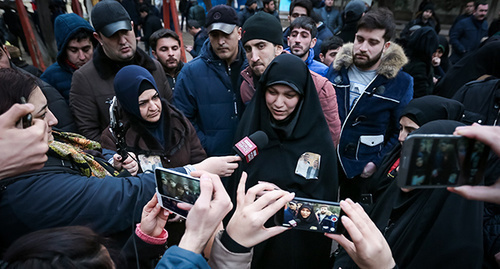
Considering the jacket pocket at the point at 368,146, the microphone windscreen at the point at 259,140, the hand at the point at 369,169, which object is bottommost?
the hand at the point at 369,169

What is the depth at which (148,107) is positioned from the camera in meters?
2.25

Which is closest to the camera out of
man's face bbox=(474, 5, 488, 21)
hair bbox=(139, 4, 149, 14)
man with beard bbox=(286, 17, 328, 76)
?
man with beard bbox=(286, 17, 328, 76)

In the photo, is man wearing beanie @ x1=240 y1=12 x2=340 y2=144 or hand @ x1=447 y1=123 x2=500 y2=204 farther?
man wearing beanie @ x1=240 y1=12 x2=340 y2=144

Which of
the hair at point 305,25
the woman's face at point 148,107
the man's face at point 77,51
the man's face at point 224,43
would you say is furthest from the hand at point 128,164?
the hair at point 305,25

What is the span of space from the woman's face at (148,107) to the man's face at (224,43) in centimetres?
107

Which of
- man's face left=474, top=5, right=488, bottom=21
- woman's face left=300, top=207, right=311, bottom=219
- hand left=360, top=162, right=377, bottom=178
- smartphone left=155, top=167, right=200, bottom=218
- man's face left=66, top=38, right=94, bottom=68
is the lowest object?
hand left=360, top=162, right=377, bottom=178

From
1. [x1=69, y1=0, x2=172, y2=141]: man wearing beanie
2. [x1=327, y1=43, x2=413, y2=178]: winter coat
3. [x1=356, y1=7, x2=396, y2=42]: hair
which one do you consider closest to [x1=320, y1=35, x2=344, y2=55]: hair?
[x1=327, y1=43, x2=413, y2=178]: winter coat

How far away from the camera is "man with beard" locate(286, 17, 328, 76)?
386cm

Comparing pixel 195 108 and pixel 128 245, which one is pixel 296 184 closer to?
pixel 128 245

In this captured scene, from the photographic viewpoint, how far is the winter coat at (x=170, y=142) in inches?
87.4

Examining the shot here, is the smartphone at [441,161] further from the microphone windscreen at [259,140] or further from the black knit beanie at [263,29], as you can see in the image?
the black knit beanie at [263,29]

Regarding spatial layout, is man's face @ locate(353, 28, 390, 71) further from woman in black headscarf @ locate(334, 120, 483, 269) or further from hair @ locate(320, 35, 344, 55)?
woman in black headscarf @ locate(334, 120, 483, 269)

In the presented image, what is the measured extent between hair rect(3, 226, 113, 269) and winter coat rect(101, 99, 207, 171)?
47.3 inches

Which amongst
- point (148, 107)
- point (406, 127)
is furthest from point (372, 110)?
point (148, 107)
